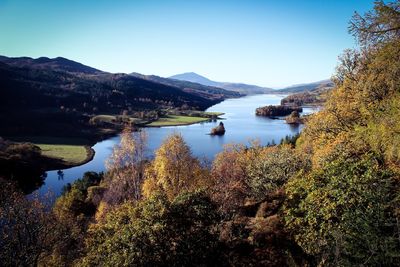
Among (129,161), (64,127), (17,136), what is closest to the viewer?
(129,161)

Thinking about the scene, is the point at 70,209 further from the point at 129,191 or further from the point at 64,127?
the point at 64,127

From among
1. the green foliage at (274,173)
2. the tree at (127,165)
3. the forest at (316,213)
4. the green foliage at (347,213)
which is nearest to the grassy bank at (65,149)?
the tree at (127,165)

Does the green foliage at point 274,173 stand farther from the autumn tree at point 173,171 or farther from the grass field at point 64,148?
the grass field at point 64,148

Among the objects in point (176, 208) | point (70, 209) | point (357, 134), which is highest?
point (357, 134)

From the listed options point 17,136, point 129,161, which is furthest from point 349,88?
point 17,136

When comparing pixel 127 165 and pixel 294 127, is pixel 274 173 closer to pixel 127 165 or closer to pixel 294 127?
pixel 127 165

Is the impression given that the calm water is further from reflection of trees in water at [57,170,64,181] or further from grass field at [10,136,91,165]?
grass field at [10,136,91,165]

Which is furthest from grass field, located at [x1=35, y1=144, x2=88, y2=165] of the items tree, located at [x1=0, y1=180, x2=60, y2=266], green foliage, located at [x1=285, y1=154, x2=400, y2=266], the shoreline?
green foliage, located at [x1=285, y1=154, x2=400, y2=266]
